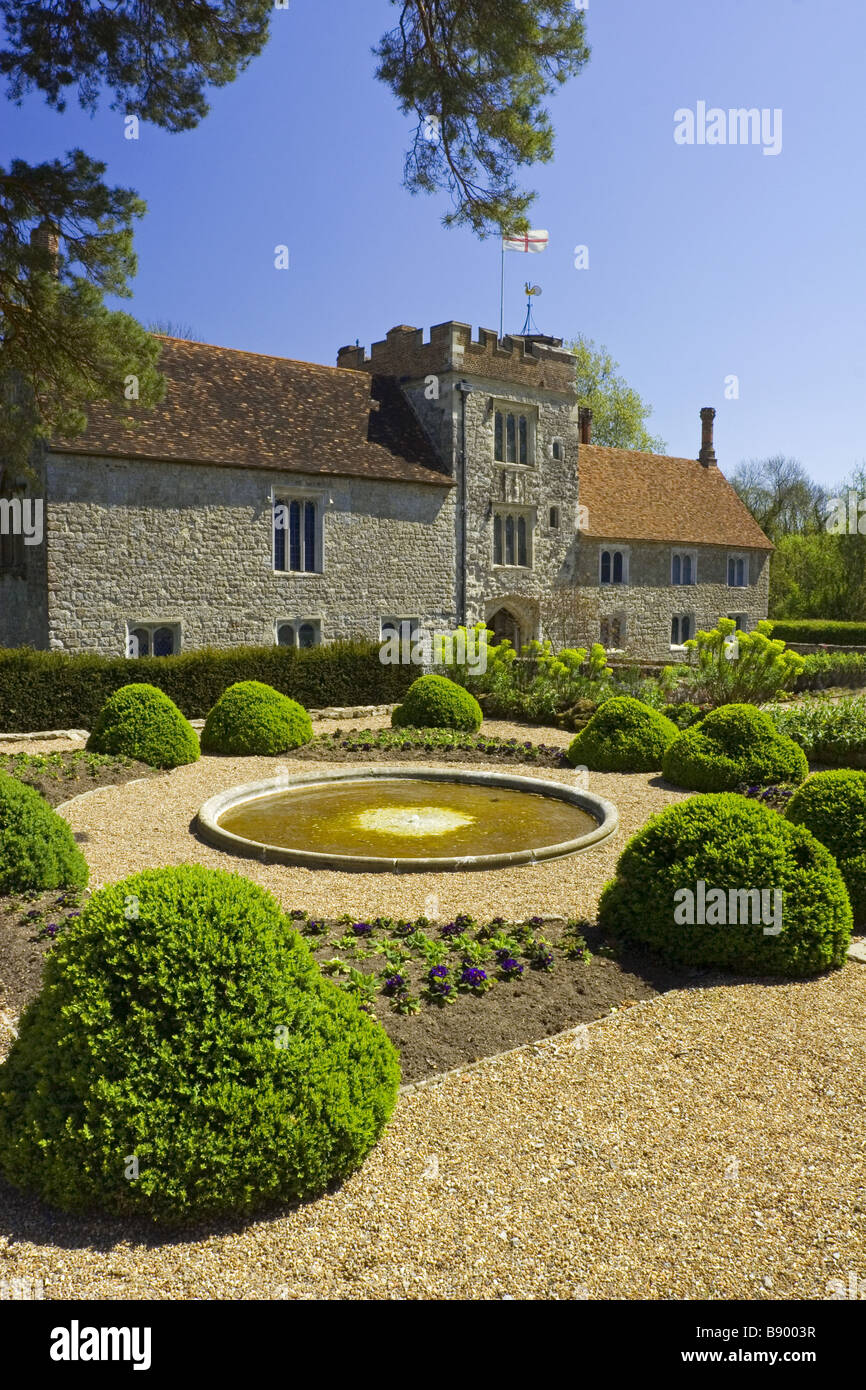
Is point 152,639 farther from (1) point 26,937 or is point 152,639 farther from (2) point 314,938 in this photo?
(2) point 314,938

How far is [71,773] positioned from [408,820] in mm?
4549

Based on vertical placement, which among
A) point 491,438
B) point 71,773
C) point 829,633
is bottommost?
point 71,773

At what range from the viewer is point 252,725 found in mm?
14109

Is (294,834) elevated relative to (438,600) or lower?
lower

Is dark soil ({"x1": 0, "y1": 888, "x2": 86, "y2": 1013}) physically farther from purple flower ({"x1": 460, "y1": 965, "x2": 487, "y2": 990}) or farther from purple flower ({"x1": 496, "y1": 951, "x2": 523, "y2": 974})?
purple flower ({"x1": 496, "y1": 951, "x2": 523, "y2": 974})

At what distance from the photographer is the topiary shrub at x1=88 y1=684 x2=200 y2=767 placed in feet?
43.0

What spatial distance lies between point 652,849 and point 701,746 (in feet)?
18.9

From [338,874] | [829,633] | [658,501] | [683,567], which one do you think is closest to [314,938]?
[338,874]

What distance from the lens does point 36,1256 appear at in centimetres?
359

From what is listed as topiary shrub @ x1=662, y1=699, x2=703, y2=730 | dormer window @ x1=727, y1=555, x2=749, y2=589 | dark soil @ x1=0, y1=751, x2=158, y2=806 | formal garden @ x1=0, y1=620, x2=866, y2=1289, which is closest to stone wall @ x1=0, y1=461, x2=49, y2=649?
formal garden @ x1=0, y1=620, x2=866, y2=1289

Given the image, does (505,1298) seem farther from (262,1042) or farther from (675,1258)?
(262,1042)

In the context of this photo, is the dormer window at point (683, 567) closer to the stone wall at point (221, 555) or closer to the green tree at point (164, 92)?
the stone wall at point (221, 555)
